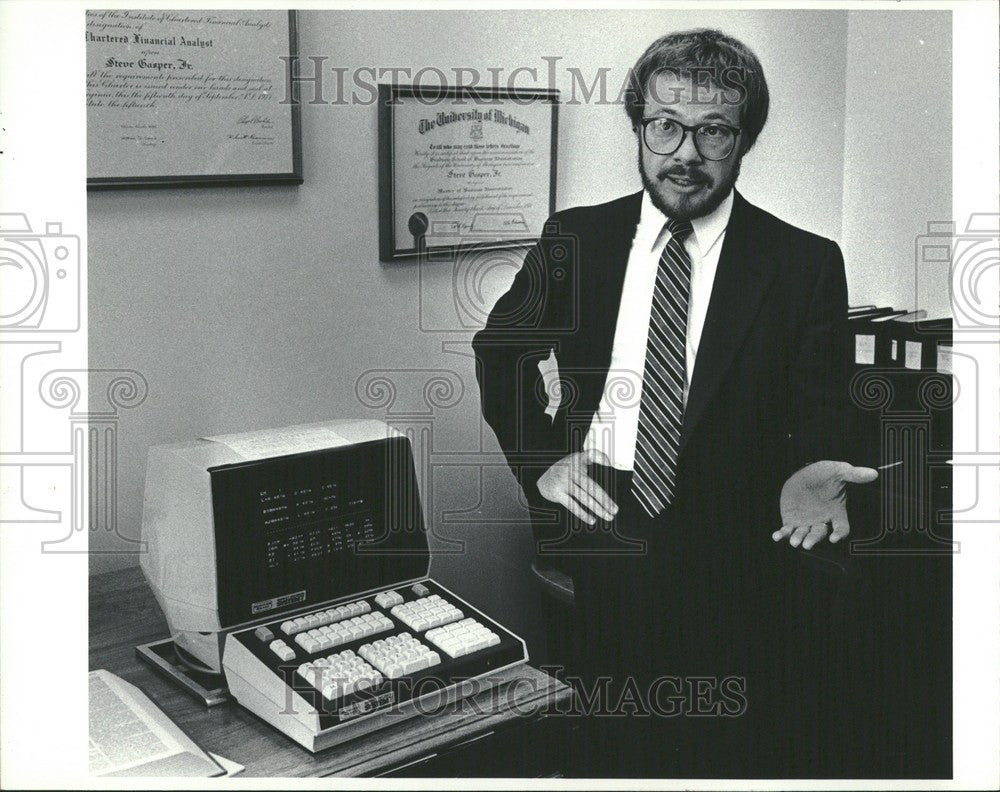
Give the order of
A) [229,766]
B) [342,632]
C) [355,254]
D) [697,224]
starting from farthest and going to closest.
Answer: [355,254] < [697,224] < [342,632] < [229,766]

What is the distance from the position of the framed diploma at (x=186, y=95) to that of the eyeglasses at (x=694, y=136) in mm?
519

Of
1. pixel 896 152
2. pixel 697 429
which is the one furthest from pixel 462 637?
pixel 896 152

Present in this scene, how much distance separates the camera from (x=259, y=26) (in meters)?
1.37

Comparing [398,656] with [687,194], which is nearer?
[398,656]

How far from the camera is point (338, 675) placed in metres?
1.18

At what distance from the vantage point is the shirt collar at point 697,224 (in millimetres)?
1356

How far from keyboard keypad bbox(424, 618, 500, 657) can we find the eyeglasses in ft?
2.31

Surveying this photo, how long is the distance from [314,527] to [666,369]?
548 mm

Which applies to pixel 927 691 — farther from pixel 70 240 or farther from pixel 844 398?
pixel 70 240

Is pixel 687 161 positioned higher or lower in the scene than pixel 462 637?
higher

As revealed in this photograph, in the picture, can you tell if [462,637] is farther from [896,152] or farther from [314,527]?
[896,152]

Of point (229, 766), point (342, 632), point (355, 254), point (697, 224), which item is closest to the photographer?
point (229, 766)

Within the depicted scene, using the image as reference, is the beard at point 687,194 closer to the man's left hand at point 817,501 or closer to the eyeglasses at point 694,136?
the eyeglasses at point 694,136

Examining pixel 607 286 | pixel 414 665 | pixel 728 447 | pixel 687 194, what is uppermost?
pixel 687 194
